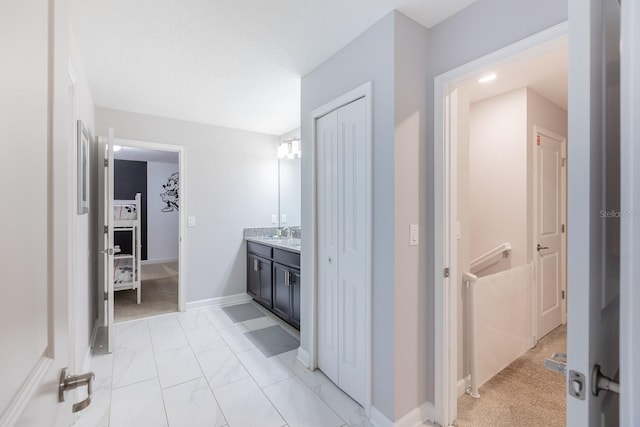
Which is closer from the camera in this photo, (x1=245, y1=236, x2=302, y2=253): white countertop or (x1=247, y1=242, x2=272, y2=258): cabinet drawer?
(x1=245, y1=236, x2=302, y2=253): white countertop

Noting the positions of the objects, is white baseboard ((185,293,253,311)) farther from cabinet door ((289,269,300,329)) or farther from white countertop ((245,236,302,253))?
cabinet door ((289,269,300,329))

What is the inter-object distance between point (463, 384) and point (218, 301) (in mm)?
3011

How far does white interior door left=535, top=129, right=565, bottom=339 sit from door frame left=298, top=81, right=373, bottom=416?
207 centimetres

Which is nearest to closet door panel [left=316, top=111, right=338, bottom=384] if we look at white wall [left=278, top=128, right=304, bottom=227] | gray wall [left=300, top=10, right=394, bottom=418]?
gray wall [left=300, top=10, right=394, bottom=418]

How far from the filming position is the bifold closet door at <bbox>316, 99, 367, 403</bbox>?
6.18 ft

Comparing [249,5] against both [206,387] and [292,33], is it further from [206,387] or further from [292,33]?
[206,387]

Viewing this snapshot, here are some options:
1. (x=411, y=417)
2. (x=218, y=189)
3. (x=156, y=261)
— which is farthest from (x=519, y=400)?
(x=156, y=261)

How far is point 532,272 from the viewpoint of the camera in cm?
272

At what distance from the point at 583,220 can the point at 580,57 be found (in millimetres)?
342

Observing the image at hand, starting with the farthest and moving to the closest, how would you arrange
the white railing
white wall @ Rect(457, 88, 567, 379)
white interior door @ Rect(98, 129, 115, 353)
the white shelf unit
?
the white shelf unit, white wall @ Rect(457, 88, 567, 379), white interior door @ Rect(98, 129, 115, 353), the white railing

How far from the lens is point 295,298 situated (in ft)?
9.71

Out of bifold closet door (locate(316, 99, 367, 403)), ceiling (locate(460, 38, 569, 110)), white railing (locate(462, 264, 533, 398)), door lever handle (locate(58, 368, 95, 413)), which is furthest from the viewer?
ceiling (locate(460, 38, 569, 110))

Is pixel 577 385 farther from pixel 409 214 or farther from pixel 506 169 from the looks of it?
pixel 506 169

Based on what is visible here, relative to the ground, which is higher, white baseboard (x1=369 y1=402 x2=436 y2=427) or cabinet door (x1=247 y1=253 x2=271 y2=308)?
cabinet door (x1=247 y1=253 x2=271 y2=308)
